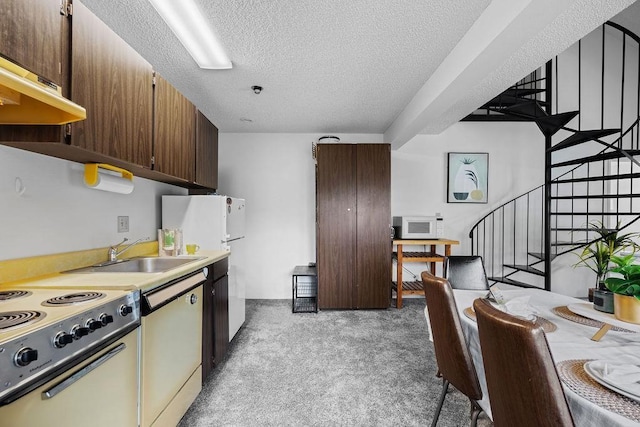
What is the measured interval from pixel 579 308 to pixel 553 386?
1.01 m

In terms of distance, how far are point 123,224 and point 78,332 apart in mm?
1413

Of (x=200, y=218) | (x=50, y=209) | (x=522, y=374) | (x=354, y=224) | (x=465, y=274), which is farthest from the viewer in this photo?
(x=354, y=224)

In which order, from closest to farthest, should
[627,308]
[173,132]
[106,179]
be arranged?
[627,308] < [106,179] < [173,132]

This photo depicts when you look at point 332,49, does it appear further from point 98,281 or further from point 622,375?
point 622,375

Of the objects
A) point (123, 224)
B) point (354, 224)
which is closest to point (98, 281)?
point (123, 224)

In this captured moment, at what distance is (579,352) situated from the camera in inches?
42.3

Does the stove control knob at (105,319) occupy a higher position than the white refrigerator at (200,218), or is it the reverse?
the white refrigerator at (200,218)

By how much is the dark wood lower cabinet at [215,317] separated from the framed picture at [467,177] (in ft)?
11.5

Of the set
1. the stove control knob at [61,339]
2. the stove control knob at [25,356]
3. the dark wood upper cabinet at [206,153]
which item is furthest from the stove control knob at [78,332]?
the dark wood upper cabinet at [206,153]

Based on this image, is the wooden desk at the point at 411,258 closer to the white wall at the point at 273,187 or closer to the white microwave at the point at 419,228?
the white microwave at the point at 419,228

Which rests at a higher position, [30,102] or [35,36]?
[35,36]

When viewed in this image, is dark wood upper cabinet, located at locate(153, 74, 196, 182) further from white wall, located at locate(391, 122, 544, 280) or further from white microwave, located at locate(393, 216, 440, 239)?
white wall, located at locate(391, 122, 544, 280)

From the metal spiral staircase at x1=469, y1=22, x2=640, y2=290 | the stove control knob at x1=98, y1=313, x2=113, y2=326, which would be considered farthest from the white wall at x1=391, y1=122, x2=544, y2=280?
the stove control knob at x1=98, y1=313, x2=113, y2=326

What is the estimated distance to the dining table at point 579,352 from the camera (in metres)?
0.76
